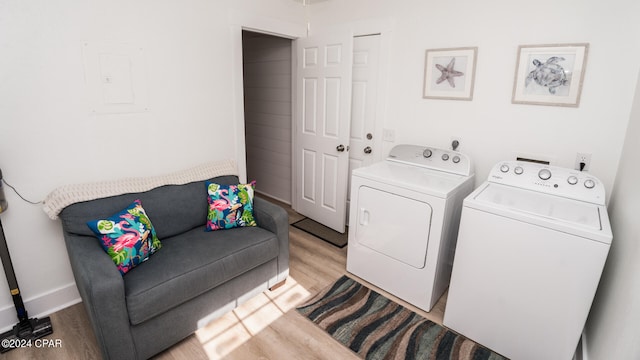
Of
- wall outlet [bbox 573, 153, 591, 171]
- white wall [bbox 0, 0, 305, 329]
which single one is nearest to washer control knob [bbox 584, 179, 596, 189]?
wall outlet [bbox 573, 153, 591, 171]

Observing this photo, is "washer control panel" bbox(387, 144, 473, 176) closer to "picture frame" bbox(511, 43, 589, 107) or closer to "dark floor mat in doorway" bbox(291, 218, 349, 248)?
"picture frame" bbox(511, 43, 589, 107)

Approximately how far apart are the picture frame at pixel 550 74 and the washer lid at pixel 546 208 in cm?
63

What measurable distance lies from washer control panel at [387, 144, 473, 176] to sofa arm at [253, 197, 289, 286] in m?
1.09

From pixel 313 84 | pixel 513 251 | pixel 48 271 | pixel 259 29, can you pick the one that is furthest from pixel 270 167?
pixel 513 251

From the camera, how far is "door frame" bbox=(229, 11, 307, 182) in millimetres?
2706

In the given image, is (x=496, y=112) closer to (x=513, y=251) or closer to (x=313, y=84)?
(x=513, y=251)

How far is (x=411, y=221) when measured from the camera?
215 cm

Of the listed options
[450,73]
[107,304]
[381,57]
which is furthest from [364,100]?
[107,304]

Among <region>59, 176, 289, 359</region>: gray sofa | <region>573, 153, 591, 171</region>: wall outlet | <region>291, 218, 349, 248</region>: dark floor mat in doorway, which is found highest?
<region>573, 153, 591, 171</region>: wall outlet

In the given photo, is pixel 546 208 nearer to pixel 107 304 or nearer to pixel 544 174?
pixel 544 174

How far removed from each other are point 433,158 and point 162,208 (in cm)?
204

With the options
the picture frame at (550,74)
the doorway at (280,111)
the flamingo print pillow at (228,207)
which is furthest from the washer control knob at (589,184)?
the flamingo print pillow at (228,207)

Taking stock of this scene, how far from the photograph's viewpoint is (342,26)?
3055 millimetres

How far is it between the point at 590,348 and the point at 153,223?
8.72 feet
